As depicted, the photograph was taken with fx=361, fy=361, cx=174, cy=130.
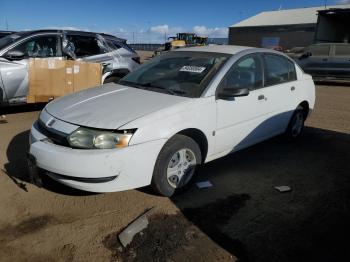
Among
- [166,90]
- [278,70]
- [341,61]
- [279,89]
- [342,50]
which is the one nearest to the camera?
[166,90]

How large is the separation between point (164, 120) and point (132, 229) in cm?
104

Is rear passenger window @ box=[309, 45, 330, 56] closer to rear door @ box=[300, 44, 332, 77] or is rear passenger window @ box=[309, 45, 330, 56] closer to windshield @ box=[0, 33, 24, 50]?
rear door @ box=[300, 44, 332, 77]

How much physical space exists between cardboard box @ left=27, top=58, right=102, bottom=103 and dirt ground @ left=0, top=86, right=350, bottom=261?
2235mm

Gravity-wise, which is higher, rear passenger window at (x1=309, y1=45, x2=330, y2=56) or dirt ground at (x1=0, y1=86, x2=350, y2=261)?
rear passenger window at (x1=309, y1=45, x2=330, y2=56)

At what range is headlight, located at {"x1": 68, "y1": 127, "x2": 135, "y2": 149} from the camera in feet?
10.5

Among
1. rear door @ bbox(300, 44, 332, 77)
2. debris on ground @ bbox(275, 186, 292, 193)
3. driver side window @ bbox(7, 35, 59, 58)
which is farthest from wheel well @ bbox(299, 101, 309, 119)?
rear door @ bbox(300, 44, 332, 77)

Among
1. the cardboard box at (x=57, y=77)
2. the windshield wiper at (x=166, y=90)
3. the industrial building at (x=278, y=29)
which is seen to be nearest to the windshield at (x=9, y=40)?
the cardboard box at (x=57, y=77)

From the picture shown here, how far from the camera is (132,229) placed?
10.2ft

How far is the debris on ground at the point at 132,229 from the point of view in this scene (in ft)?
9.77

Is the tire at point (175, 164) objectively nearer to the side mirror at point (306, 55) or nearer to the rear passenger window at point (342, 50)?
the rear passenger window at point (342, 50)

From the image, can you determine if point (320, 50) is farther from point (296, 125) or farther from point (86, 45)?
point (86, 45)

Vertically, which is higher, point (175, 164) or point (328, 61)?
point (328, 61)

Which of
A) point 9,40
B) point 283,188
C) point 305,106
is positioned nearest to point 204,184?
Answer: point 283,188

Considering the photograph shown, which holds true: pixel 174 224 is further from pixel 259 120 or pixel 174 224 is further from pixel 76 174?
pixel 259 120
